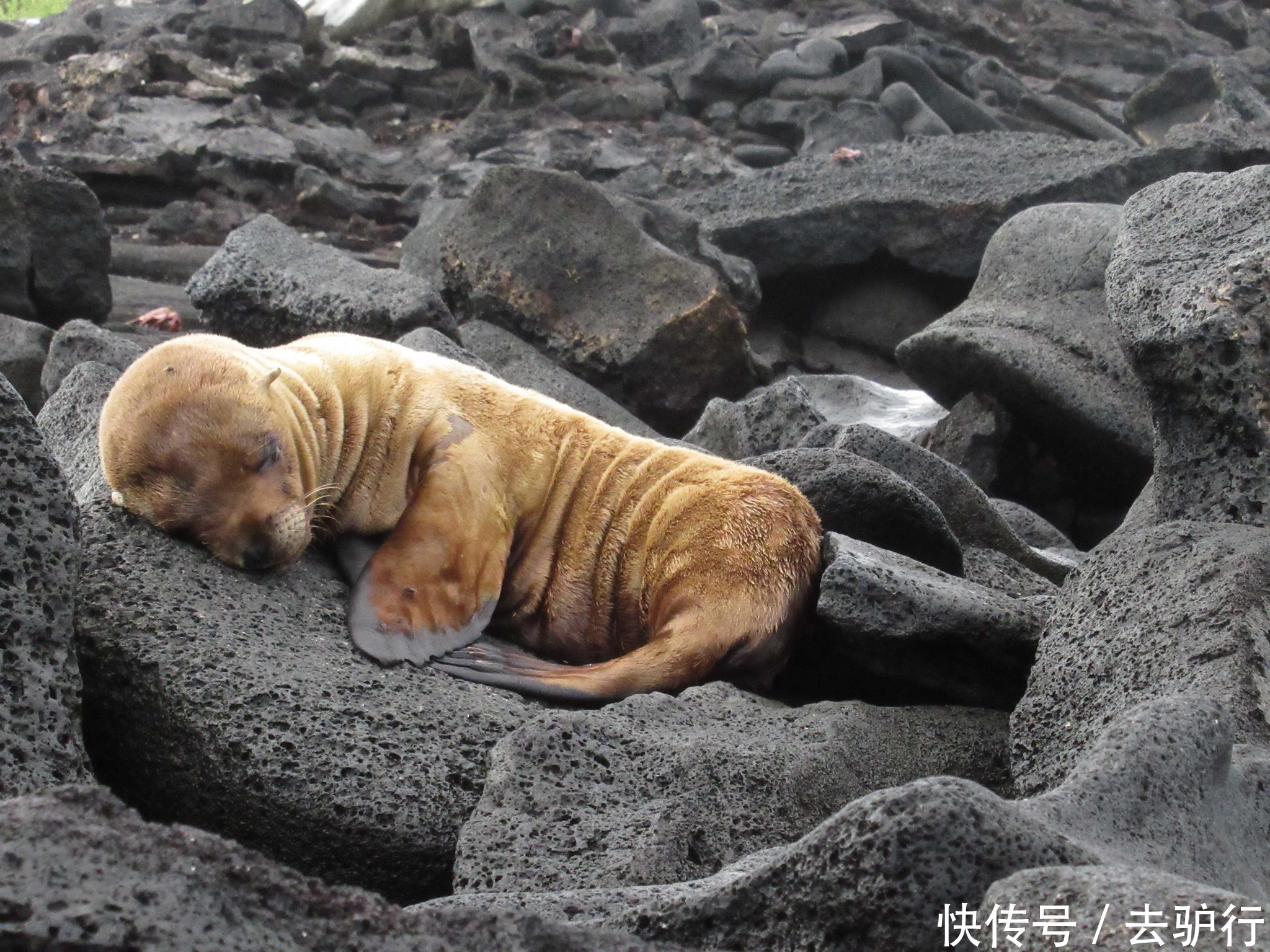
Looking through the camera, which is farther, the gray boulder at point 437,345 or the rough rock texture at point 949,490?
the gray boulder at point 437,345

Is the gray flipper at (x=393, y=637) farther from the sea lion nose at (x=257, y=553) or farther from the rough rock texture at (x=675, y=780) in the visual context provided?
the rough rock texture at (x=675, y=780)

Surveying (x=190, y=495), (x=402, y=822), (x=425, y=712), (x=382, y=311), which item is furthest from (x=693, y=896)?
(x=382, y=311)

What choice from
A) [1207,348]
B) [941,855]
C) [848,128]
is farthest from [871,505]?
[848,128]

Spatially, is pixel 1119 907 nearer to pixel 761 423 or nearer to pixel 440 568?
pixel 440 568

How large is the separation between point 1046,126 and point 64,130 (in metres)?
12.2

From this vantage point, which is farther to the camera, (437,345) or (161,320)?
(161,320)

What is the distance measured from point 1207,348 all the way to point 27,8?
2387 cm

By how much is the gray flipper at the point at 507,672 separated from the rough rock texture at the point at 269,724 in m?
0.09

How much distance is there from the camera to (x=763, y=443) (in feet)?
23.7

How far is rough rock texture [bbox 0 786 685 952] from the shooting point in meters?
1.84

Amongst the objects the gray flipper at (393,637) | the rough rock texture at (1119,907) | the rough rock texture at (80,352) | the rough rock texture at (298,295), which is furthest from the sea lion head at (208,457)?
the rough rock texture at (298,295)

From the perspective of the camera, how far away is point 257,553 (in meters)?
4.36

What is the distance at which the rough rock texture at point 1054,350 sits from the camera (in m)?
8.07

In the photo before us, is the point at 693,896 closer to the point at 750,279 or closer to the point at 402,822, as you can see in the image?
the point at 402,822
